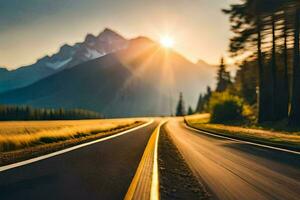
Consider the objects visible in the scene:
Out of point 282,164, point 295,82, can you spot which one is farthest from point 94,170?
point 295,82

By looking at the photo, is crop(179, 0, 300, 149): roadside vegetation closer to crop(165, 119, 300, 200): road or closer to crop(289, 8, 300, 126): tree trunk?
crop(289, 8, 300, 126): tree trunk

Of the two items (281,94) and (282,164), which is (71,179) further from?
(281,94)

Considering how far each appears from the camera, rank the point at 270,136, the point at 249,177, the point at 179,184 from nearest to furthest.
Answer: the point at 179,184
the point at 249,177
the point at 270,136

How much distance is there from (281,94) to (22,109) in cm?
8989

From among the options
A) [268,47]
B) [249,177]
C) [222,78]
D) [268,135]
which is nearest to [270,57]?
[268,47]

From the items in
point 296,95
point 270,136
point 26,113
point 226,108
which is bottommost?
point 270,136

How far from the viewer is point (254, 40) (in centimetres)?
Result: 3922

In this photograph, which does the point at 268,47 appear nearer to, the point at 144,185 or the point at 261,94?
the point at 261,94

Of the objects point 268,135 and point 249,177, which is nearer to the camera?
point 249,177

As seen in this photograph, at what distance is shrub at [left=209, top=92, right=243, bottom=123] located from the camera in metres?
50.1

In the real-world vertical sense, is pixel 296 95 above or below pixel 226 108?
above

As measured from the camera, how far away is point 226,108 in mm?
51000

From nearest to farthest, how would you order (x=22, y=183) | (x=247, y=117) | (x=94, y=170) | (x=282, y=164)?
(x=22, y=183)
(x=94, y=170)
(x=282, y=164)
(x=247, y=117)

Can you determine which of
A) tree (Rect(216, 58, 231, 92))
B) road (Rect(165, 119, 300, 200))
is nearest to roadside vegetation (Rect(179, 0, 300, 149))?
road (Rect(165, 119, 300, 200))
